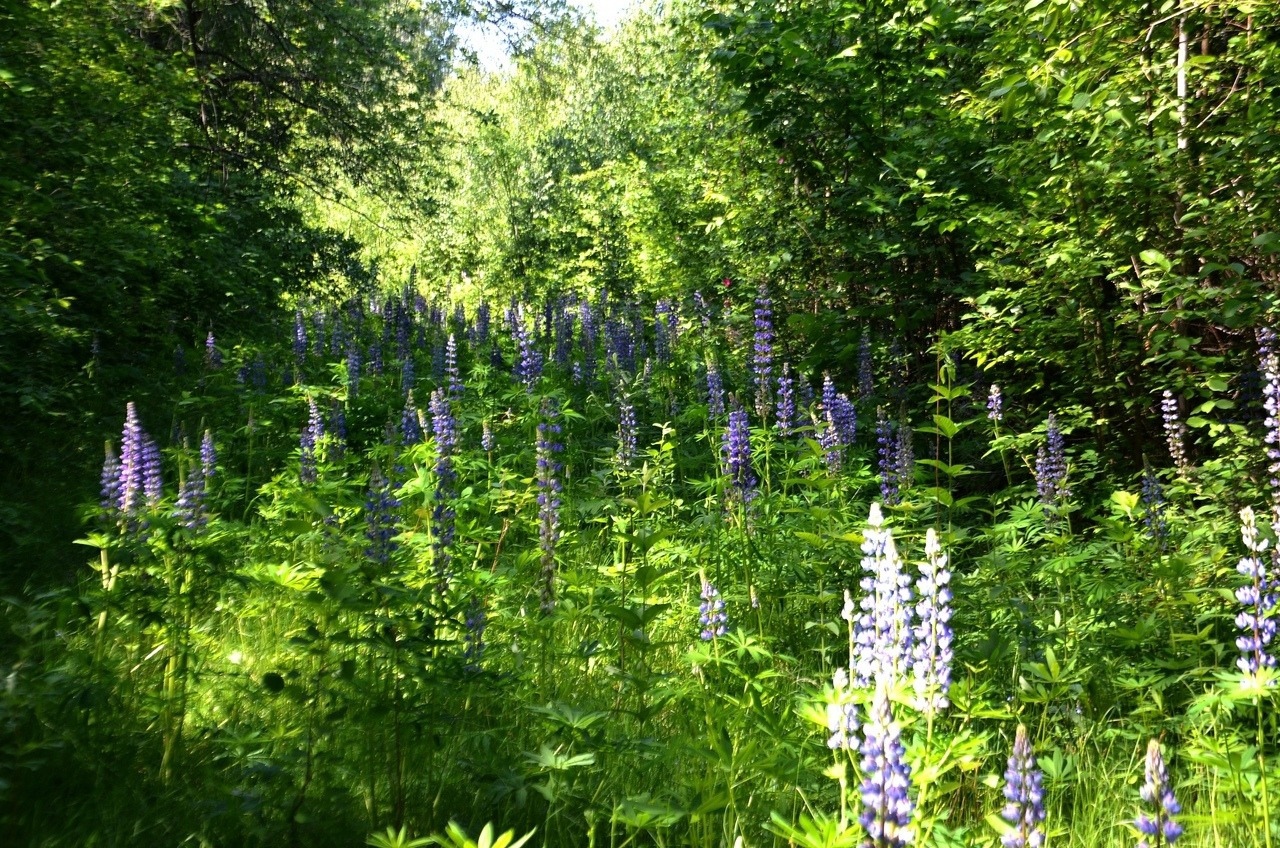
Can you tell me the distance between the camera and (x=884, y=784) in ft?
5.37

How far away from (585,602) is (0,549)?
2.82 metres

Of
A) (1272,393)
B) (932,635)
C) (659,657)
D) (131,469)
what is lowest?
(659,657)

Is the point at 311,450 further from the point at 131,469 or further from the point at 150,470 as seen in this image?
the point at 131,469

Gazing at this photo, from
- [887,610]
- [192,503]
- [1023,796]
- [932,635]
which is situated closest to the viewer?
[1023,796]

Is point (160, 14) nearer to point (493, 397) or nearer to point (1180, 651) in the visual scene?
point (493, 397)

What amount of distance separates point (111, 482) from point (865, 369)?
4452 millimetres

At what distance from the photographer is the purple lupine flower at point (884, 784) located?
159 centimetres

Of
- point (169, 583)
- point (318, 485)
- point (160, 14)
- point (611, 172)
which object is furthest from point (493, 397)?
point (611, 172)

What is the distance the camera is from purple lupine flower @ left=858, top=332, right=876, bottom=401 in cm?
615

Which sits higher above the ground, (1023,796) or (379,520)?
(379,520)

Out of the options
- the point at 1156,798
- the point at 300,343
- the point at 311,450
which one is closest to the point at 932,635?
the point at 1156,798

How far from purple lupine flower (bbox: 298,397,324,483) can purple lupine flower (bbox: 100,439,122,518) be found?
0.80 meters

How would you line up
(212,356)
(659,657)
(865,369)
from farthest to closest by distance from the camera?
(212,356)
(865,369)
(659,657)

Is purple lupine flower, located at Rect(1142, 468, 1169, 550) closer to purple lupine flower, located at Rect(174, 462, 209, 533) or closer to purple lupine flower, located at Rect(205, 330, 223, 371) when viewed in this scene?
purple lupine flower, located at Rect(174, 462, 209, 533)
